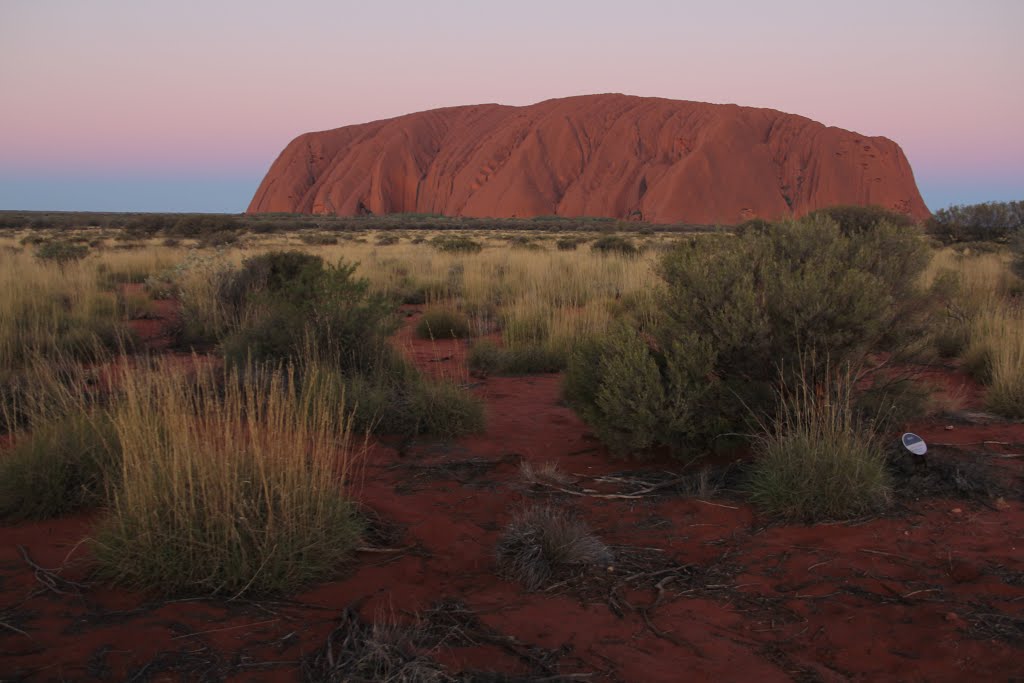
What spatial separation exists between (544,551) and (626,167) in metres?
75.9

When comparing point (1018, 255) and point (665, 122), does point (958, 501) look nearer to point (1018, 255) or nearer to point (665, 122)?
point (1018, 255)

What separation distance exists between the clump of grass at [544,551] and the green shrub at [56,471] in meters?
2.07

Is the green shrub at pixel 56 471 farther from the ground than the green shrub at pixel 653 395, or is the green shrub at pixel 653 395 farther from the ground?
the green shrub at pixel 653 395

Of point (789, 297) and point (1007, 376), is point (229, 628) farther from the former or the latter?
point (1007, 376)

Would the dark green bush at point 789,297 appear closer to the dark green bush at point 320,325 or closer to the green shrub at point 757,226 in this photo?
the green shrub at point 757,226

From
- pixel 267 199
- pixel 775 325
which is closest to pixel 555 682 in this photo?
pixel 775 325

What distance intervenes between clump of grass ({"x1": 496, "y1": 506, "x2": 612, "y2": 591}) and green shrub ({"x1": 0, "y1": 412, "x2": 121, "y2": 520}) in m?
2.07

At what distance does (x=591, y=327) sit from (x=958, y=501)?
4907mm

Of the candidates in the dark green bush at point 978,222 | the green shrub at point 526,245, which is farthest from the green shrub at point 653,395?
the dark green bush at point 978,222

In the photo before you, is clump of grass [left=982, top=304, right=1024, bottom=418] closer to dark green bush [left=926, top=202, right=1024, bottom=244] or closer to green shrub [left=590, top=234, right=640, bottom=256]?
green shrub [left=590, top=234, right=640, bottom=256]

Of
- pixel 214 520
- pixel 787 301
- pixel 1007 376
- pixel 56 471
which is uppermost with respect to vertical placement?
pixel 787 301

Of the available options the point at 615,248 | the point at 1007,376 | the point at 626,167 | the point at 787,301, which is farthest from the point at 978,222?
the point at 626,167

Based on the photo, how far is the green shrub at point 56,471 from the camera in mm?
3520

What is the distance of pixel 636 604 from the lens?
9.00 feet
